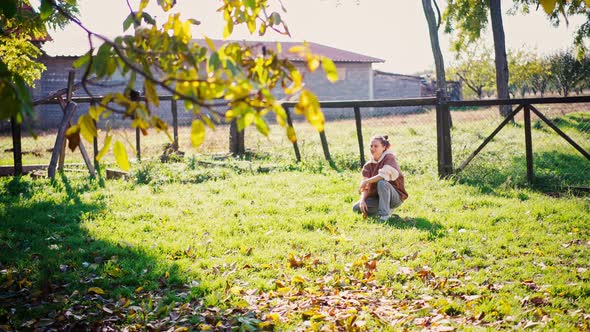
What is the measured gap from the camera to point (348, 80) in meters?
32.2

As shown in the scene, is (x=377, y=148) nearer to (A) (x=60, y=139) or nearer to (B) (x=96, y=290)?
(B) (x=96, y=290)

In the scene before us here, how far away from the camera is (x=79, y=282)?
4.38 m

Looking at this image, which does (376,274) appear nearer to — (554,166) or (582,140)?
(554,166)

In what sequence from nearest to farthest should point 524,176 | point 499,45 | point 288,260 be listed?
1. point 288,260
2. point 524,176
3. point 499,45

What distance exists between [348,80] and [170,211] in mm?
26564

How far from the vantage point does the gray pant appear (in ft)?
20.8

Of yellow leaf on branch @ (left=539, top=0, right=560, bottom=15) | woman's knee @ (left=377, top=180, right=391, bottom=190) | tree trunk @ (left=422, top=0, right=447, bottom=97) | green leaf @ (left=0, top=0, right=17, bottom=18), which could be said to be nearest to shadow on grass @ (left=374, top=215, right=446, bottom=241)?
woman's knee @ (left=377, top=180, right=391, bottom=190)

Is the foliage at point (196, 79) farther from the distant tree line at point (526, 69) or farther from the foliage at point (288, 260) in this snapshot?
the distant tree line at point (526, 69)

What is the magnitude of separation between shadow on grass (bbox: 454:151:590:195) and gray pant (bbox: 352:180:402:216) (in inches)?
81.6

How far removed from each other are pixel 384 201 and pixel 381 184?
0.72 ft

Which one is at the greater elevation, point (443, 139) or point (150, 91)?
point (150, 91)

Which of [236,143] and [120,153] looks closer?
[120,153]

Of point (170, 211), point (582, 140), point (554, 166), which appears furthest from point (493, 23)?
point (170, 211)

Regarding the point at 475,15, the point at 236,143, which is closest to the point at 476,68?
the point at 475,15
